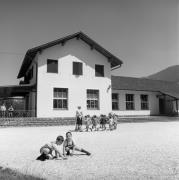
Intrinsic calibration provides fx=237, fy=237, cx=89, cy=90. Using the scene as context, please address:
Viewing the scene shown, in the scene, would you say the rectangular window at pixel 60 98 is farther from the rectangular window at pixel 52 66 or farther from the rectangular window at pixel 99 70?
the rectangular window at pixel 99 70

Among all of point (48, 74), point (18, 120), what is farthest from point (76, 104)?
point (18, 120)

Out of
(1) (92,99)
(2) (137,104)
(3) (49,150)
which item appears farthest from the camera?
(2) (137,104)

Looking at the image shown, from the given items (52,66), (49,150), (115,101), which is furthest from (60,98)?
(49,150)

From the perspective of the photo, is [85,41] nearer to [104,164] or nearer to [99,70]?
[99,70]

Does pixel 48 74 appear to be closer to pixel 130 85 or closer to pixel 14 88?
pixel 14 88

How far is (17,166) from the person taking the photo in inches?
223

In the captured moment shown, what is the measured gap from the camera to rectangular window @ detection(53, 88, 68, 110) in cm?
2004

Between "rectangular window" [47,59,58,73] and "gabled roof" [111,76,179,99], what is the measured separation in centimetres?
696

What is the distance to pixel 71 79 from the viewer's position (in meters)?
20.7

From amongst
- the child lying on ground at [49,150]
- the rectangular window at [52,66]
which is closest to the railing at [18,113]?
the rectangular window at [52,66]

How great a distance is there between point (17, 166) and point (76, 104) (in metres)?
15.0

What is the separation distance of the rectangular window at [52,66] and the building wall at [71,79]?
270 millimetres

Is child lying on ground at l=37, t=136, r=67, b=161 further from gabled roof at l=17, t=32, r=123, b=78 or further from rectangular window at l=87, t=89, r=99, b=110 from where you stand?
rectangular window at l=87, t=89, r=99, b=110

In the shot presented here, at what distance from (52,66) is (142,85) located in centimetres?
1226
